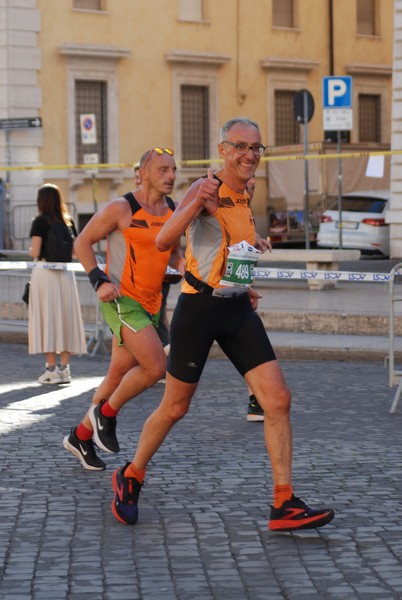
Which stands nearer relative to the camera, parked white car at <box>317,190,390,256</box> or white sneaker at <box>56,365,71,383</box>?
white sneaker at <box>56,365,71,383</box>

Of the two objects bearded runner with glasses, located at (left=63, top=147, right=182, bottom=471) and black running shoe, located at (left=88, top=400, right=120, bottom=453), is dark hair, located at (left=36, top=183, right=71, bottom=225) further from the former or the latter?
black running shoe, located at (left=88, top=400, right=120, bottom=453)

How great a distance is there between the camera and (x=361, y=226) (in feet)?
100

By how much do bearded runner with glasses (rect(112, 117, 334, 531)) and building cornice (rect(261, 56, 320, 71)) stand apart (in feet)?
116

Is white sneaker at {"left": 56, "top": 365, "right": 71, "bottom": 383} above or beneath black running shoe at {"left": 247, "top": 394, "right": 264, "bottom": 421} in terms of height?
beneath

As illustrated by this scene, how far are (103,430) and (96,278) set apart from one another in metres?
0.88

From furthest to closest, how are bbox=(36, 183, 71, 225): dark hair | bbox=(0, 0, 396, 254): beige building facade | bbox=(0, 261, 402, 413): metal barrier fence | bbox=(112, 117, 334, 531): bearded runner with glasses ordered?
bbox=(0, 0, 396, 254): beige building facade < bbox=(36, 183, 71, 225): dark hair < bbox=(0, 261, 402, 413): metal barrier fence < bbox=(112, 117, 334, 531): bearded runner with glasses

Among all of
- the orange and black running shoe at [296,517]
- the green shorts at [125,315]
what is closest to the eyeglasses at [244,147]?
the orange and black running shoe at [296,517]

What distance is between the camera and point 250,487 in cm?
817

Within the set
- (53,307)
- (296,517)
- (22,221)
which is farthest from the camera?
(22,221)

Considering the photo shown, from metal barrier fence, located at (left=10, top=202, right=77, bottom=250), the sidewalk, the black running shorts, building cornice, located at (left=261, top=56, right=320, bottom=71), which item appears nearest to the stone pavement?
the black running shorts

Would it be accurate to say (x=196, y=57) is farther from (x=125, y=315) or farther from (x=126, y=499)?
(x=126, y=499)

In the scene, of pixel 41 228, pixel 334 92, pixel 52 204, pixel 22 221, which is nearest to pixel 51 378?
pixel 41 228

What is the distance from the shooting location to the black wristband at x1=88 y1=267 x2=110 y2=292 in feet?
28.7

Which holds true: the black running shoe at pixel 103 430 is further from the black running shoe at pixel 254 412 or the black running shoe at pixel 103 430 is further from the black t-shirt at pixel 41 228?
the black t-shirt at pixel 41 228
